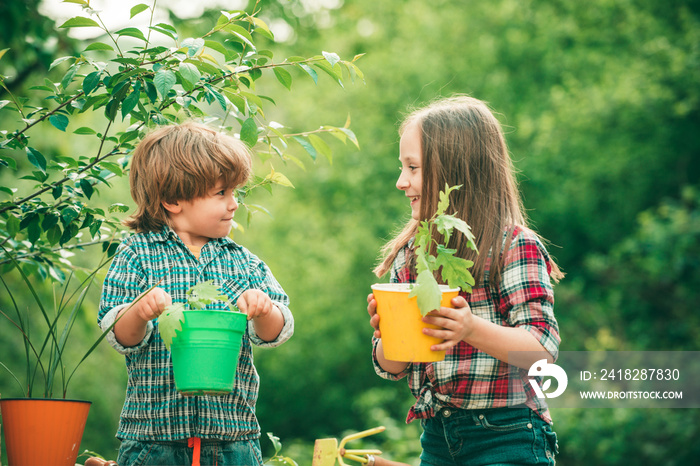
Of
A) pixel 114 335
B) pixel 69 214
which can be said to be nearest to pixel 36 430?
pixel 114 335

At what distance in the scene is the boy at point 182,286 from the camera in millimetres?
1706

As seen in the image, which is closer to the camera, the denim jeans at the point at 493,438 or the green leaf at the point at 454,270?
the green leaf at the point at 454,270

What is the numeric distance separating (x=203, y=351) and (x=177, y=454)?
0.46 metres

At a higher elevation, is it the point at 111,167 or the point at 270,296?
the point at 111,167

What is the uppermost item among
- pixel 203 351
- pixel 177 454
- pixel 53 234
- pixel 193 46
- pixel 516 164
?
pixel 516 164

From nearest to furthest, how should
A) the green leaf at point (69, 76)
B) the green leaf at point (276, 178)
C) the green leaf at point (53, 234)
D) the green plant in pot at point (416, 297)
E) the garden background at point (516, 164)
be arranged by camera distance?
1. the green plant in pot at point (416, 297)
2. the green leaf at point (69, 76)
3. the green leaf at point (53, 234)
4. the green leaf at point (276, 178)
5. the garden background at point (516, 164)

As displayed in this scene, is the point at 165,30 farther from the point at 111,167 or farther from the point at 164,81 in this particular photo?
the point at 111,167

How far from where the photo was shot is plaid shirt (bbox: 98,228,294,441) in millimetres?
1716

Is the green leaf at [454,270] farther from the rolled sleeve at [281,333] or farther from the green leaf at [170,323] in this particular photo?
the green leaf at [170,323]

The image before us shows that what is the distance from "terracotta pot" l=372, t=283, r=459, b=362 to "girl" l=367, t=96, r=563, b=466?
2 cm

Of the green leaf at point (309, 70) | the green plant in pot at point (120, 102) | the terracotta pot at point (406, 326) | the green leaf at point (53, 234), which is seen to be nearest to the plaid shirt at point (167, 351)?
the green plant in pot at point (120, 102)

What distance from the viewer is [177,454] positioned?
1.73m

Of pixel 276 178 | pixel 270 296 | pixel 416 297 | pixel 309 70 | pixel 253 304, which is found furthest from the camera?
pixel 276 178

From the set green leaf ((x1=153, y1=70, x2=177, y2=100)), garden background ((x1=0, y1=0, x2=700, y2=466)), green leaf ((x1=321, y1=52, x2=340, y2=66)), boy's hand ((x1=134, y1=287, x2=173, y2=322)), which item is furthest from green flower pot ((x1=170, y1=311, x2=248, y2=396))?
garden background ((x1=0, y1=0, x2=700, y2=466))
